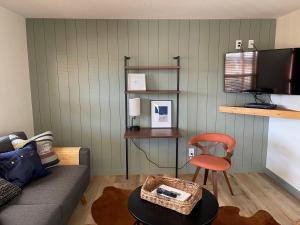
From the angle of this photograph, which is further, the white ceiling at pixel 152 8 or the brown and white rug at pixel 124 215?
the white ceiling at pixel 152 8

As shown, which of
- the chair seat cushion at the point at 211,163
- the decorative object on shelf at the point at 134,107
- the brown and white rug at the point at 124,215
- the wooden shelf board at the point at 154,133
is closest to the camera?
the brown and white rug at the point at 124,215

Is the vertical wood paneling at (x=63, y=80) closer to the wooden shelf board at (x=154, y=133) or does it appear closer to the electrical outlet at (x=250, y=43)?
the wooden shelf board at (x=154, y=133)

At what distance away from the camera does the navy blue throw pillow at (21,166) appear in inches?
79.3

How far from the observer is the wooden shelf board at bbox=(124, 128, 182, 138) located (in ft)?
Result: 9.50

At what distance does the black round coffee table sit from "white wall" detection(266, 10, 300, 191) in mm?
1581

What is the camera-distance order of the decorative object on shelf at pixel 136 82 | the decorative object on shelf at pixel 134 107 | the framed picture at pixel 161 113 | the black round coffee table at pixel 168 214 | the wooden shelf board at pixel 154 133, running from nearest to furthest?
the black round coffee table at pixel 168 214 < the wooden shelf board at pixel 154 133 < the decorative object on shelf at pixel 134 107 < the decorative object on shelf at pixel 136 82 < the framed picture at pixel 161 113

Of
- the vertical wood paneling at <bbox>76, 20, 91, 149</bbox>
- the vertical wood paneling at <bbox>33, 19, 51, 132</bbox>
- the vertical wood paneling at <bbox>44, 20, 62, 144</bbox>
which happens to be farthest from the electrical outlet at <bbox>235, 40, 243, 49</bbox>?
the vertical wood paneling at <bbox>33, 19, 51, 132</bbox>

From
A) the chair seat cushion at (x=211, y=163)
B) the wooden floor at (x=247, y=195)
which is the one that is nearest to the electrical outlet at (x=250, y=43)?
the chair seat cushion at (x=211, y=163)

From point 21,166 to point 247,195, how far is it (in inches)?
99.0

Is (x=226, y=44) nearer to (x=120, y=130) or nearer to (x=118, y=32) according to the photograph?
(x=118, y=32)

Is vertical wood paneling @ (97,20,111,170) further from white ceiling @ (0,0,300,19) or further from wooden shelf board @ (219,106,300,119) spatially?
wooden shelf board @ (219,106,300,119)

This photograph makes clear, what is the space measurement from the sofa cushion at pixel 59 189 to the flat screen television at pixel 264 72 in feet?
7.23

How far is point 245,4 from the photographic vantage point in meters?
2.50

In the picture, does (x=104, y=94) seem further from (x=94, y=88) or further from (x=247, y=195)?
(x=247, y=195)
